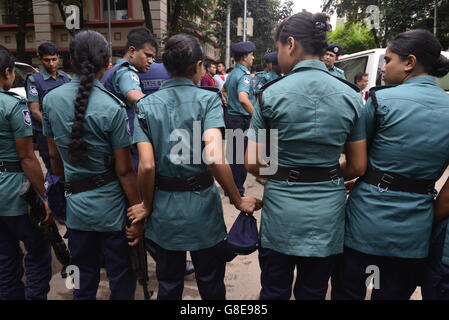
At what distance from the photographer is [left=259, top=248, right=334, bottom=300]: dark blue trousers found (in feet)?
→ 6.24

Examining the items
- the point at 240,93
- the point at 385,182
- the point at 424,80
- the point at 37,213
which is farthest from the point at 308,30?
the point at 240,93

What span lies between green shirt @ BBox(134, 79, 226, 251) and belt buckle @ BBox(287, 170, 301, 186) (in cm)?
44

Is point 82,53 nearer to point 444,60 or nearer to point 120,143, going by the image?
point 120,143

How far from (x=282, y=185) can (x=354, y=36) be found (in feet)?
110

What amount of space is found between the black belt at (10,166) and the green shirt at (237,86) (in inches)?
112

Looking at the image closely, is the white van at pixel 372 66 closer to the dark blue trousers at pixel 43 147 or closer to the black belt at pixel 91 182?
the dark blue trousers at pixel 43 147

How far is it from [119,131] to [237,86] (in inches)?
111

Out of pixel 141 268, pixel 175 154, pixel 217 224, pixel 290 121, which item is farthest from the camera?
pixel 141 268

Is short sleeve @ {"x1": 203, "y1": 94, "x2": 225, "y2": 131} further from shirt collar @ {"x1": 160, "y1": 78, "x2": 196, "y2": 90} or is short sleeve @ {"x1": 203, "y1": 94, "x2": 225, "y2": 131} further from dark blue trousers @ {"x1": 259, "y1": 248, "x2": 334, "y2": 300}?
dark blue trousers @ {"x1": 259, "y1": 248, "x2": 334, "y2": 300}

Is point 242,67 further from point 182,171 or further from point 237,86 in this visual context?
point 182,171

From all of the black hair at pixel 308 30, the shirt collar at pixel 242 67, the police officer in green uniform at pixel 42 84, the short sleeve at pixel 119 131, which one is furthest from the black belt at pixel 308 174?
the shirt collar at pixel 242 67

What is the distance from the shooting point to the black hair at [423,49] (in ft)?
5.89

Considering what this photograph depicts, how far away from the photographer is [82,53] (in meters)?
1.97
